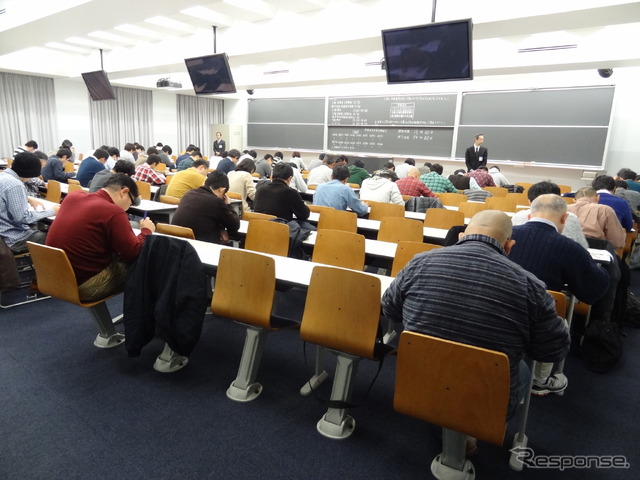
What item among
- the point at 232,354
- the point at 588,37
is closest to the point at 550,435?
the point at 232,354

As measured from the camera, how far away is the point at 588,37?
6.79m

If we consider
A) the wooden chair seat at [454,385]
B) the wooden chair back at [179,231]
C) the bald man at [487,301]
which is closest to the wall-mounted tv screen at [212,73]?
the wooden chair back at [179,231]

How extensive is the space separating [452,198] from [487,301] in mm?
4521

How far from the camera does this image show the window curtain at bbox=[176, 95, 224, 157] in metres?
14.3

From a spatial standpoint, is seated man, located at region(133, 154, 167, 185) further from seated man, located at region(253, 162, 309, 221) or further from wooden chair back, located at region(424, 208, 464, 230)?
wooden chair back, located at region(424, 208, 464, 230)

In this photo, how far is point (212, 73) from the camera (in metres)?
7.00

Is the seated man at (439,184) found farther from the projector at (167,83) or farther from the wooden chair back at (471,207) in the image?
the projector at (167,83)

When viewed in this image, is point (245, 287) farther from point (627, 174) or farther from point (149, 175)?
point (627, 174)

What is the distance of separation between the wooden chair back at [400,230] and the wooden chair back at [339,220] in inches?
10.5

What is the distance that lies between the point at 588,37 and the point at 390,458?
757cm

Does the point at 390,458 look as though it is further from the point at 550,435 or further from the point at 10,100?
the point at 10,100

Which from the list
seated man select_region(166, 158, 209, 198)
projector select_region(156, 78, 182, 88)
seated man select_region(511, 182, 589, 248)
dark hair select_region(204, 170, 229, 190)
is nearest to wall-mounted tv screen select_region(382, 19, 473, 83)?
seated man select_region(511, 182, 589, 248)

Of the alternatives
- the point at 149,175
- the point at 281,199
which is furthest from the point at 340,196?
the point at 149,175

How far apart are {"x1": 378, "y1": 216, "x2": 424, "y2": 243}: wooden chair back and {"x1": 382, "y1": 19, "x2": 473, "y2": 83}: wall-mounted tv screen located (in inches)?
83.0
